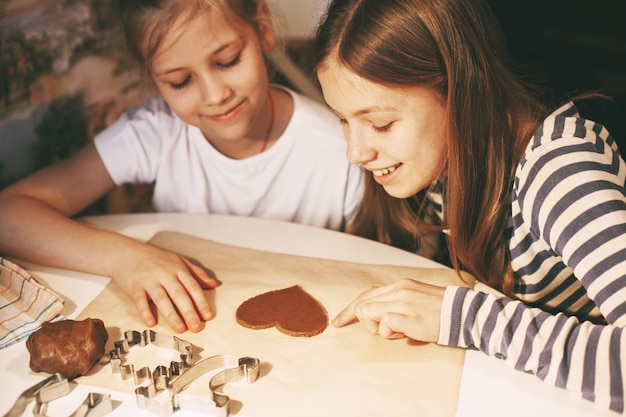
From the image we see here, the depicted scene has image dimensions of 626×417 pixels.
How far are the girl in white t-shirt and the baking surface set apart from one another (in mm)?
46

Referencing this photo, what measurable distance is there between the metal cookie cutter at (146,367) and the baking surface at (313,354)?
1 cm

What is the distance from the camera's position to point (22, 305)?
1029 mm

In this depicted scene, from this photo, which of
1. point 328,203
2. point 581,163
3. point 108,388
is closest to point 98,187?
point 328,203

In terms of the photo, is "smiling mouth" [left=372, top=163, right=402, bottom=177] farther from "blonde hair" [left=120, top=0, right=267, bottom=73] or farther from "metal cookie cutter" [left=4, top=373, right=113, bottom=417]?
"metal cookie cutter" [left=4, top=373, right=113, bottom=417]

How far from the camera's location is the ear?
1.33 meters

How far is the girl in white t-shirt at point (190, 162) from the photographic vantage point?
1123 mm

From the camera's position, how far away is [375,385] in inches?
33.8

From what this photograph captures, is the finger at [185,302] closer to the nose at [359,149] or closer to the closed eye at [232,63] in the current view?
the nose at [359,149]

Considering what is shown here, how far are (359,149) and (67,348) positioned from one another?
525mm

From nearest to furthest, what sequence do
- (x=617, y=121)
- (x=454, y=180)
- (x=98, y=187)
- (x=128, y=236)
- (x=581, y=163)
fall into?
(x=581, y=163), (x=454, y=180), (x=128, y=236), (x=98, y=187), (x=617, y=121)

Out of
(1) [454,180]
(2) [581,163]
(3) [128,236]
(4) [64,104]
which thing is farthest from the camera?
(4) [64,104]

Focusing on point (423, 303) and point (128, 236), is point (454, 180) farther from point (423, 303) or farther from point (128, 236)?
point (128, 236)

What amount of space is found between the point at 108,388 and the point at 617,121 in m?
1.73

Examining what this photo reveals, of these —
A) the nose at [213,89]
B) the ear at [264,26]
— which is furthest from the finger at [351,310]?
the ear at [264,26]
